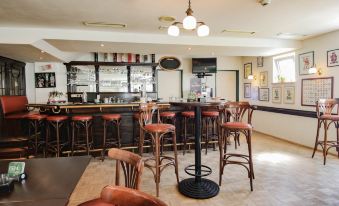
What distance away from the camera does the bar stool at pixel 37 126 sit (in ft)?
14.0

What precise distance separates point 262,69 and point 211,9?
14.0 ft

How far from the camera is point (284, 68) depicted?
6.29 meters

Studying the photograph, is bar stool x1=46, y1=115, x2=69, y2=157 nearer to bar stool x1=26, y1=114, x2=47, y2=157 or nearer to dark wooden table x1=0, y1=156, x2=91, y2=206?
bar stool x1=26, y1=114, x2=47, y2=157

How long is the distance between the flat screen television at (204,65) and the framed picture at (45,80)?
4422 mm

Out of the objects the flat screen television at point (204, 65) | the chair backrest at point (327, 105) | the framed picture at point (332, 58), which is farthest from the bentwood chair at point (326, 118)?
the flat screen television at point (204, 65)

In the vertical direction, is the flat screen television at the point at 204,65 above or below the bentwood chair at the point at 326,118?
above

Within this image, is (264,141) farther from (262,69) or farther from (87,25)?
(87,25)

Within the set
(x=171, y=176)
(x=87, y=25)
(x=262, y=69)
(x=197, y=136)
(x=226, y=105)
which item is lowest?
(x=171, y=176)

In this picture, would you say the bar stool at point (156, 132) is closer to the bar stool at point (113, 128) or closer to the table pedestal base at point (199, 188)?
the table pedestal base at point (199, 188)

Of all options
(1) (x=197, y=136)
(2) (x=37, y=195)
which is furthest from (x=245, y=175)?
(2) (x=37, y=195)

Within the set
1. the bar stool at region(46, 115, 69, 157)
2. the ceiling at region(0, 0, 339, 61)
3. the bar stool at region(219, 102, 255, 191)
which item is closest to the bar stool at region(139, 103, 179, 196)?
the bar stool at region(219, 102, 255, 191)

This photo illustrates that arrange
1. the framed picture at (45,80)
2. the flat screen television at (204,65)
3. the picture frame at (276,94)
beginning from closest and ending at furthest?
the picture frame at (276,94), the framed picture at (45,80), the flat screen television at (204,65)

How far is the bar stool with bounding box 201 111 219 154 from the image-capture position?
468cm

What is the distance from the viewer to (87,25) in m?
4.07
